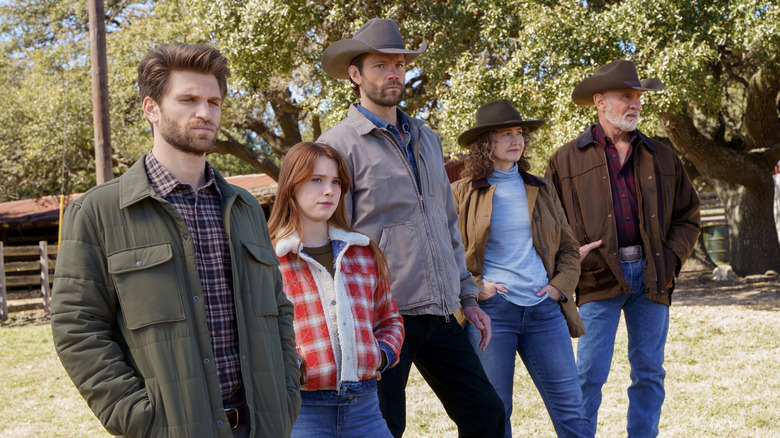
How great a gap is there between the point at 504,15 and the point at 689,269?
9.42 meters

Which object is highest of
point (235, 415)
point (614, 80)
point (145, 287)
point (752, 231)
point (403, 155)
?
point (614, 80)

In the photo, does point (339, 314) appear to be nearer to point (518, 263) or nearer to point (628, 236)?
point (518, 263)

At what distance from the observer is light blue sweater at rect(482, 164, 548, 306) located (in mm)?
3889

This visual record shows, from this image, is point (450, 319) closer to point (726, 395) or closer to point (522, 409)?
point (522, 409)

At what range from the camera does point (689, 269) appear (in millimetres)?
17812

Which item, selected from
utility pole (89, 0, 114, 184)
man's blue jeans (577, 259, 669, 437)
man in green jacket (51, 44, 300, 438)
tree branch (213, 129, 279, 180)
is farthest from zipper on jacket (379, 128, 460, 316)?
tree branch (213, 129, 279, 180)

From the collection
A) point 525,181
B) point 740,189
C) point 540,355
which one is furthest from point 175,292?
point 740,189

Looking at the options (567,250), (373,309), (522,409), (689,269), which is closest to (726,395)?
(522,409)

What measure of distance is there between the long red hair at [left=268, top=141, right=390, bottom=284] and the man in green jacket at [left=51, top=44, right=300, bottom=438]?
583 mm

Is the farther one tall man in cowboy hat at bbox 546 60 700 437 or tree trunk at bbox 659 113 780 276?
tree trunk at bbox 659 113 780 276

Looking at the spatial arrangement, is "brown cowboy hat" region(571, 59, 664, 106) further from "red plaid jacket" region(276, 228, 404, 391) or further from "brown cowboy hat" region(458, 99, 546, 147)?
"red plaid jacket" region(276, 228, 404, 391)

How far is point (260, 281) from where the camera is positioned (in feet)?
7.39

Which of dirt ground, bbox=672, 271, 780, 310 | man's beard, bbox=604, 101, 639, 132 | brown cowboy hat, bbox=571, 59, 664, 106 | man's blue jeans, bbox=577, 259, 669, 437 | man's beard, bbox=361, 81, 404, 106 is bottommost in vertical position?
dirt ground, bbox=672, 271, 780, 310

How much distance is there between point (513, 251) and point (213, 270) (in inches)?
85.4
